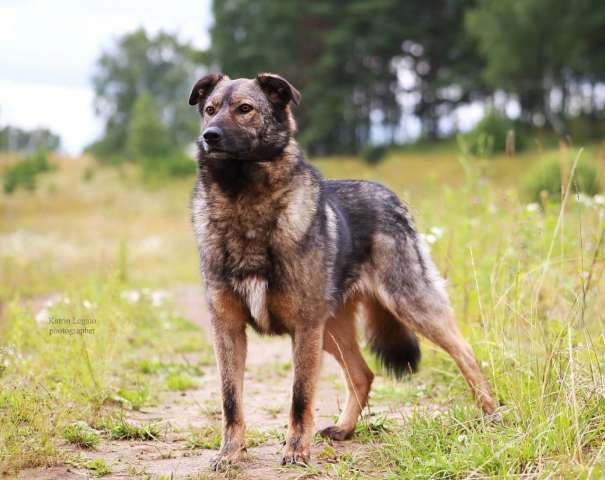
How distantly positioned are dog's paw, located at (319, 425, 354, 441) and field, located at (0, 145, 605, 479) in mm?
104

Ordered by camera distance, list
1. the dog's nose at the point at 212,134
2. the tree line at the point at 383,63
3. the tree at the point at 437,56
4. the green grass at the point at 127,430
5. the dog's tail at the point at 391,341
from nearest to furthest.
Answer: the dog's nose at the point at 212,134 < the green grass at the point at 127,430 < the dog's tail at the point at 391,341 < the tree line at the point at 383,63 < the tree at the point at 437,56

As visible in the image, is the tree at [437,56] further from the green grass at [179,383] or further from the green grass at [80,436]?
the green grass at [80,436]

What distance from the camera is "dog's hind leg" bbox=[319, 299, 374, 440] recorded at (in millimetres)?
4340

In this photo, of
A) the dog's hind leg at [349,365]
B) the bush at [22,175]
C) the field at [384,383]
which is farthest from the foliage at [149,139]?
the dog's hind leg at [349,365]

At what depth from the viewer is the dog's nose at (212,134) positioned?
363 cm

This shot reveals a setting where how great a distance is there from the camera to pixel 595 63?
31.6m

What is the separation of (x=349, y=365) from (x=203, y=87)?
2.10 meters

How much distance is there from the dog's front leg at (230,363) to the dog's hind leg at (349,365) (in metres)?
0.77

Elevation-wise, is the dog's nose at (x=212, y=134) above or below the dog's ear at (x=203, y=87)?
below

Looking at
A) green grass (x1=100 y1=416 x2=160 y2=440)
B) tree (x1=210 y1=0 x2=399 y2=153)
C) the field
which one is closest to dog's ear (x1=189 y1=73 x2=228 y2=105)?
the field

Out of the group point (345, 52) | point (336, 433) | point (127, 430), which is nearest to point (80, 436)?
point (127, 430)

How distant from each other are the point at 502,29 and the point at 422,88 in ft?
33.4

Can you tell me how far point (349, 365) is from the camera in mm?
4621

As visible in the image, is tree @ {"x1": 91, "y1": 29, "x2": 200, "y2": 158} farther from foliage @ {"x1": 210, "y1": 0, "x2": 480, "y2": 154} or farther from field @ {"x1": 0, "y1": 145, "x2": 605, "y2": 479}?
field @ {"x1": 0, "y1": 145, "x2": 605, "y2": 479}
